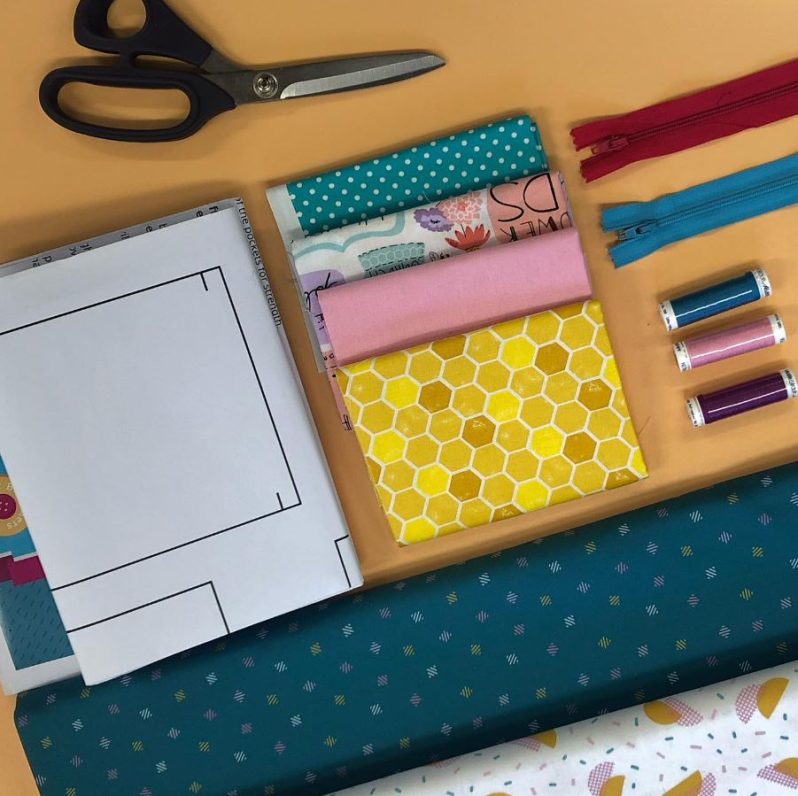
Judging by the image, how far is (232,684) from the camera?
80 centimetres

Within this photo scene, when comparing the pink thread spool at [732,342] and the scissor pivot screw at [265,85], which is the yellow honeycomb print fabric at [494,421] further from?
the scissor pivot screw at [265,85]

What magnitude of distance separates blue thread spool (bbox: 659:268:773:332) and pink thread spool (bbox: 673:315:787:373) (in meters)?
0.02

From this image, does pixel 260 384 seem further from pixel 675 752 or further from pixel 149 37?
pixel 675 752

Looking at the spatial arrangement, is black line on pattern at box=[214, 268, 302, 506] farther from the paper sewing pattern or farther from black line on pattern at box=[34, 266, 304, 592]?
A: the paper sewing pattern

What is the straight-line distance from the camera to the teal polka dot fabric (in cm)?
77

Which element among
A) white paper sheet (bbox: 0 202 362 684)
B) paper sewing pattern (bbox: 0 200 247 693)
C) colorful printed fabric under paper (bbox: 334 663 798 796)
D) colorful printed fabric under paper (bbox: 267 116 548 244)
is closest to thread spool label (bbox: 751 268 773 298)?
colorful printed fabric under paper (bbox: 267 116 548 244)

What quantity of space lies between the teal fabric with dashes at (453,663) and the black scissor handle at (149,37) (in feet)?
1.81

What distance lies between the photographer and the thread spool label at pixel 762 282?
0.75 metres

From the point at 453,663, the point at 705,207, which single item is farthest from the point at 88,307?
the point at 705,207

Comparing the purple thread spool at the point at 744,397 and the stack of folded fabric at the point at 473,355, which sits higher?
the stack of folded fabric at the point at 473,355

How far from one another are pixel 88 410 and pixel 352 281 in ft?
0.93

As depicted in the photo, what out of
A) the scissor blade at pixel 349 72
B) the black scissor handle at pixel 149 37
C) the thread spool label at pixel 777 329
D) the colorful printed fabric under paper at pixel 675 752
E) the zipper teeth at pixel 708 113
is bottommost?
the colorful printed fabric under paper at pixel 675 752

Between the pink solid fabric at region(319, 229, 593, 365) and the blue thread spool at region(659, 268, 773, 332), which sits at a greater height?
the pink solid fabric at region(319, 229, 593, 365)

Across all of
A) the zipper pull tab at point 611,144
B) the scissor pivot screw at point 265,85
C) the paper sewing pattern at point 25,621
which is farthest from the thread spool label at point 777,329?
the paper sewing pattern at point 25,621
